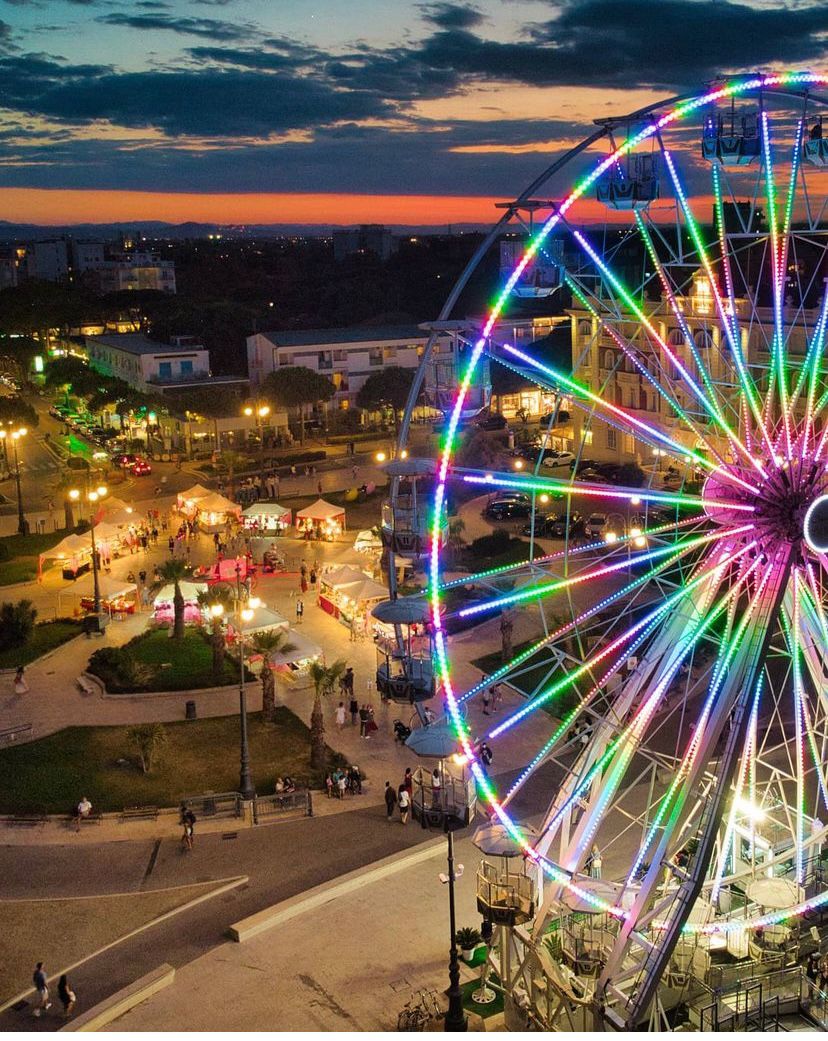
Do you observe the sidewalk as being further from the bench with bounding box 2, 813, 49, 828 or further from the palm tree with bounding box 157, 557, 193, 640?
the palm tree with bounding box 157, 557, 193, 640

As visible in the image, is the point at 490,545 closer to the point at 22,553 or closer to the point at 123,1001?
the point at 22,553

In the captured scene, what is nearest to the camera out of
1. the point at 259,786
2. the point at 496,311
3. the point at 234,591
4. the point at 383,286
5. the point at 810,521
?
the point at 810,521

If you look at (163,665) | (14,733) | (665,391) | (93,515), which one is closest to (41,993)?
(14,733)

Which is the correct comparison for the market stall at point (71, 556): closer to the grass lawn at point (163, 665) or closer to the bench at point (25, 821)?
the grass lawn at point (163, 665)

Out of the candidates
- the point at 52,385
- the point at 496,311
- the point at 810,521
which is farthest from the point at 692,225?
the point at 52,385

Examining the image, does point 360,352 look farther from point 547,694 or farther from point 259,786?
point 547,694

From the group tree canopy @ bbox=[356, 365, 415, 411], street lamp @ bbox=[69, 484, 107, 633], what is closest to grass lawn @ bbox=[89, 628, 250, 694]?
street lamp @ bbox=[69, 484, 107, 633]

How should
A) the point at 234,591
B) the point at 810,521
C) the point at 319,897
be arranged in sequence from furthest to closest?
the point at 234,591, the point at 319,897, the point at 810,521
